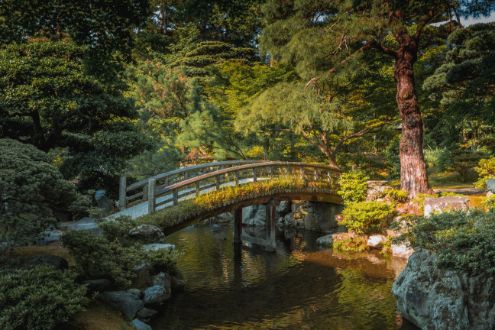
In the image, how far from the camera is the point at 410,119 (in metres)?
15.9

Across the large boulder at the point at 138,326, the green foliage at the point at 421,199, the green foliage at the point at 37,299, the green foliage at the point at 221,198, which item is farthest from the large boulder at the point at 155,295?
the green foliage at the point at 421,199

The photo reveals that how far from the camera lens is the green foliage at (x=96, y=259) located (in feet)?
27.2

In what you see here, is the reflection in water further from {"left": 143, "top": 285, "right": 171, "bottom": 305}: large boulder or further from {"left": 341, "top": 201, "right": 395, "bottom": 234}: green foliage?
{"left": 341, "top": 201, "right": 395, "bottom": 234}: green foliage

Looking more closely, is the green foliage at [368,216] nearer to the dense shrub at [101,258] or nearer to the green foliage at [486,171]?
the green foliage at [486,171]

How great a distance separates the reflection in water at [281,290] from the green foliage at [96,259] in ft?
4.88

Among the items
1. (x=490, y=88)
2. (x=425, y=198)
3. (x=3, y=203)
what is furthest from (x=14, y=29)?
(x=490, y=88)

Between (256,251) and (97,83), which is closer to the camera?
(97,83)

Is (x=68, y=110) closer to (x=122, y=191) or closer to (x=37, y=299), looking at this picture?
(x=122, y=191)

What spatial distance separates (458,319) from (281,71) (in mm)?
16576

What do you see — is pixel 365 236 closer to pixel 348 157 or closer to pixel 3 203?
pixel 348 157

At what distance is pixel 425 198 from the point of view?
14.8 m

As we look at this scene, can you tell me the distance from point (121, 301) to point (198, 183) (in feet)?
18.3

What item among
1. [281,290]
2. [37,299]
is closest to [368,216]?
[281,290]

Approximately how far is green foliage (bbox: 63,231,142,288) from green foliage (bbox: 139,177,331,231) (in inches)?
118
